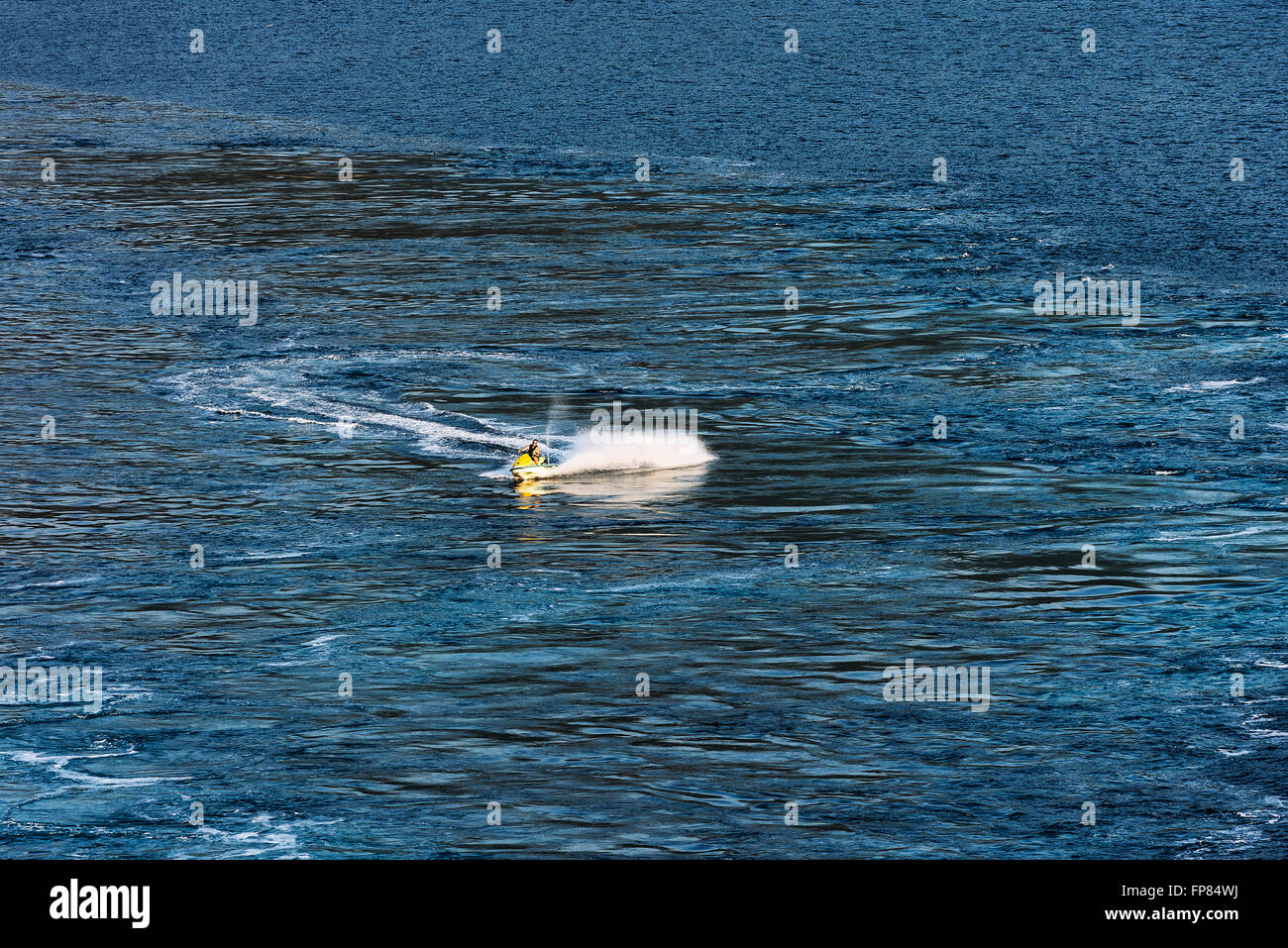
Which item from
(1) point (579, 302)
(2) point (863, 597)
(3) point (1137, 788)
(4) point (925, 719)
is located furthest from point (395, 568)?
(1) point (579, 302)

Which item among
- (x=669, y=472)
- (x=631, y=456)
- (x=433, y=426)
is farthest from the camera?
(x=433, y=426)

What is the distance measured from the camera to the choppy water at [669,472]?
62.5 feet

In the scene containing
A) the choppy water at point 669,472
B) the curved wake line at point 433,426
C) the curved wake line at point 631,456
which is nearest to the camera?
the choppy water at point 669,472

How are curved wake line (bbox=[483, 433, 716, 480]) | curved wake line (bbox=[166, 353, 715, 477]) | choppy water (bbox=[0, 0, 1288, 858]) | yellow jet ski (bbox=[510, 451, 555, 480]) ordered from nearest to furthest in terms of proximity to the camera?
choppy water (bbox=[0, 0, 1288, 858]), yellow jet ski (bbox=[510, 451, 555, 480]), curved wake line (bbox=[483, 433, 716, 480]), curved wake line (bbox=[166, 353, 715, 477])

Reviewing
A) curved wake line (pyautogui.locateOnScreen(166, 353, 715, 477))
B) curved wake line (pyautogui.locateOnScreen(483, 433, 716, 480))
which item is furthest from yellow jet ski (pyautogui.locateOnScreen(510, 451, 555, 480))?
curved wake line (pyautogui.locateOnScreen(166, 353, 715, 477))

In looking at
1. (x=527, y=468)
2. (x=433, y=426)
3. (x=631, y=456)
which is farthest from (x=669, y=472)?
(x=433, y=426)

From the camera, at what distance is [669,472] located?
28.7 meters

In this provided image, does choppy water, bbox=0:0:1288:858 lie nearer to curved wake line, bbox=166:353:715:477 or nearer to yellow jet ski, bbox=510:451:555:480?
curved wake line, bbox=166:353:715:477

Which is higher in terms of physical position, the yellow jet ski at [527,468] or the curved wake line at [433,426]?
the curved wake line at [433,426]

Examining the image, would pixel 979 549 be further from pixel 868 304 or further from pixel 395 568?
pixel 868 304

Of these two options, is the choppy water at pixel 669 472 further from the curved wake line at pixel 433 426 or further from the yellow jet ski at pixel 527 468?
the yellow jet ski at pixel 527 468

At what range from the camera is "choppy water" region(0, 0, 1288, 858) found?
19.1 m

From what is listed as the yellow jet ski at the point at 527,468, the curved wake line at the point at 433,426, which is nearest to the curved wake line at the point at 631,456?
the curved wake line at the point at 433,426

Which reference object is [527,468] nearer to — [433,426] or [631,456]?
[631,456]
